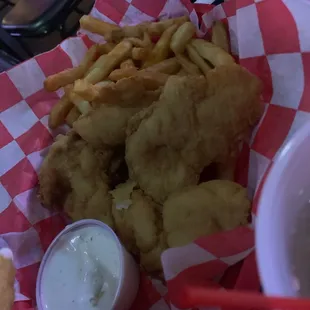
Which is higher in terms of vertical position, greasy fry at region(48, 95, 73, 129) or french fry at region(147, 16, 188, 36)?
french fry at region(147, 16, 188, 36)

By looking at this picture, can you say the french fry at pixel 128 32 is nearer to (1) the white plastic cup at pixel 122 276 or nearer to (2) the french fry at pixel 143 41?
(2) the french fry at pixel 143 41

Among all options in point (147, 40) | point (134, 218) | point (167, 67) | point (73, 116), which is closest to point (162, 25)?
point (147, 40)

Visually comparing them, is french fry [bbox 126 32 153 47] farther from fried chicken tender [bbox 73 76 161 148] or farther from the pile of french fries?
fried chicken tender [bbox 73 76 161 148]

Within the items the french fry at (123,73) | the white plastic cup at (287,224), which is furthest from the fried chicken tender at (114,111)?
the white plastic cup at (287,224)

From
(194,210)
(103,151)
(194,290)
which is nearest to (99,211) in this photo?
(103,151)

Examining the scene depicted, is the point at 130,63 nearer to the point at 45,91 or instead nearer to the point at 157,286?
the point at 45,91

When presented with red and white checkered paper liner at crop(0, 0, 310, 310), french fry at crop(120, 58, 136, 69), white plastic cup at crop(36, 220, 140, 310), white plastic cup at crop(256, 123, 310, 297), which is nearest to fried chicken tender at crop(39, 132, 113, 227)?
white plastic cup at crop(36, 220, 140, 310)

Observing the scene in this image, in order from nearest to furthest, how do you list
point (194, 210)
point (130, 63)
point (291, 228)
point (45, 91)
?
1. point (291, 228)
2. point (194, 210)
3. point (130, 63)
4. point (45, 91)
